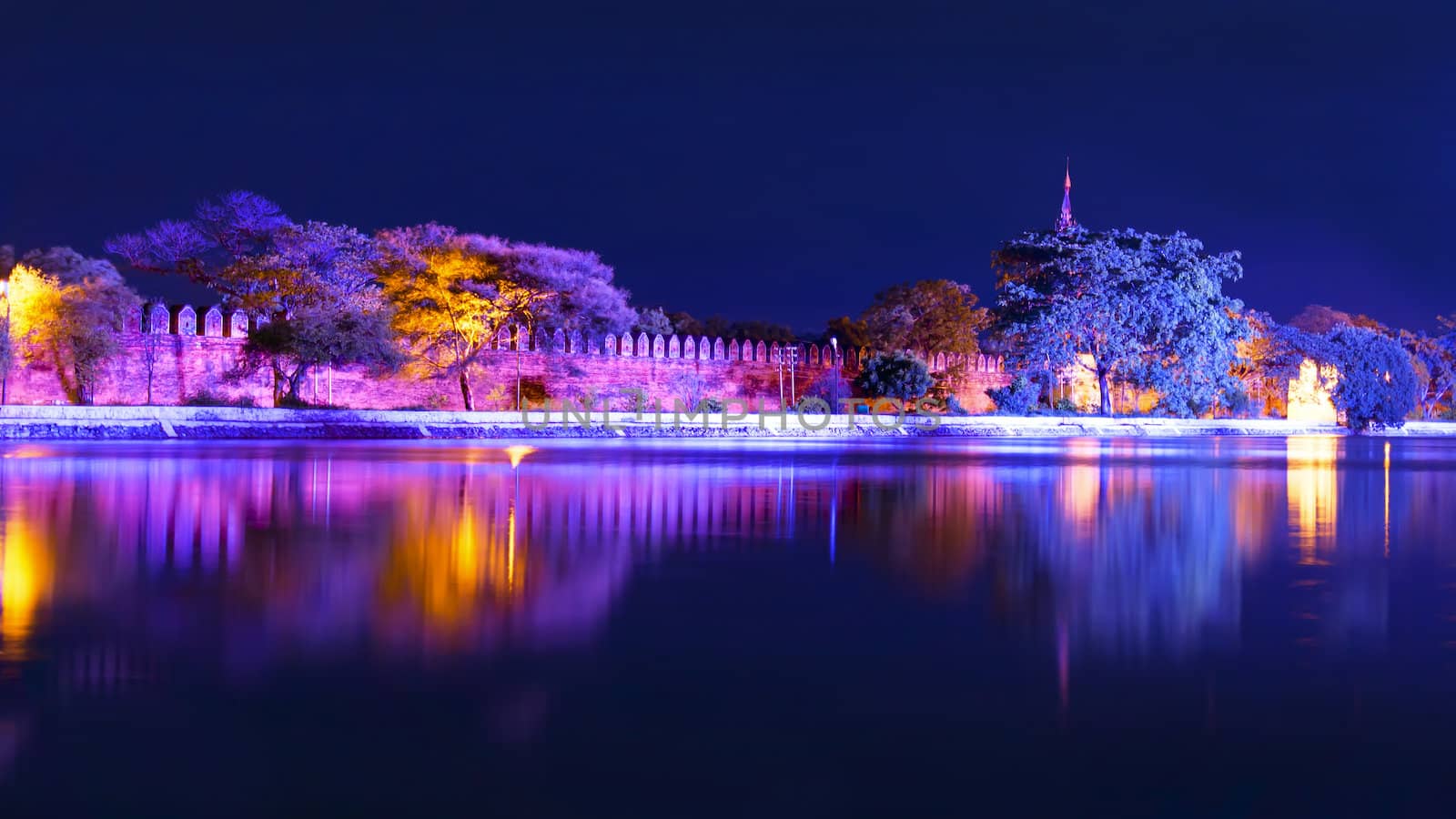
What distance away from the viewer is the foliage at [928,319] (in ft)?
156

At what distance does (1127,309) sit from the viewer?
3644 centimetres

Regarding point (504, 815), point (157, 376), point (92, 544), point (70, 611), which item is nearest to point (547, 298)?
point (157, 376)

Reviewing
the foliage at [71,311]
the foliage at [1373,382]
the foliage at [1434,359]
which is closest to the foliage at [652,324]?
the foliage at [71,311]

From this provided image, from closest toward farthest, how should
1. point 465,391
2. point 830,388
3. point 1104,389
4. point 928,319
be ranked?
1. point 465,391
2. point 1104,389
3. point 830,388
4. point 928,319

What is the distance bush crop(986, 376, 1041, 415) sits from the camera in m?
38.8

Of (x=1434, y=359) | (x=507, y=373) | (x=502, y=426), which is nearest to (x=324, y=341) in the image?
(x=502, y=426)

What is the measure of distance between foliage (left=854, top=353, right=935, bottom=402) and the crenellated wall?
110 inches

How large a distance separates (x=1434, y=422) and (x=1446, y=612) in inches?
1860

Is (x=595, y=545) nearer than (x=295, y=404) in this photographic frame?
Yes

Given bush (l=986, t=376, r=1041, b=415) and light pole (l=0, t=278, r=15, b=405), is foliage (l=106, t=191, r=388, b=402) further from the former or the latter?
bush (l=986, t=376, r=1041, b=415)

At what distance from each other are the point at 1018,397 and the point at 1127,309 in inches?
173

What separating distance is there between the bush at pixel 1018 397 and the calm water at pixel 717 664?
3060 cm

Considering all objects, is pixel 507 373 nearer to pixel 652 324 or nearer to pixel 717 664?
pixel 652 324

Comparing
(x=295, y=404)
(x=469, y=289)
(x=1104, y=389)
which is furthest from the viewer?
(x=1104, y=389)
